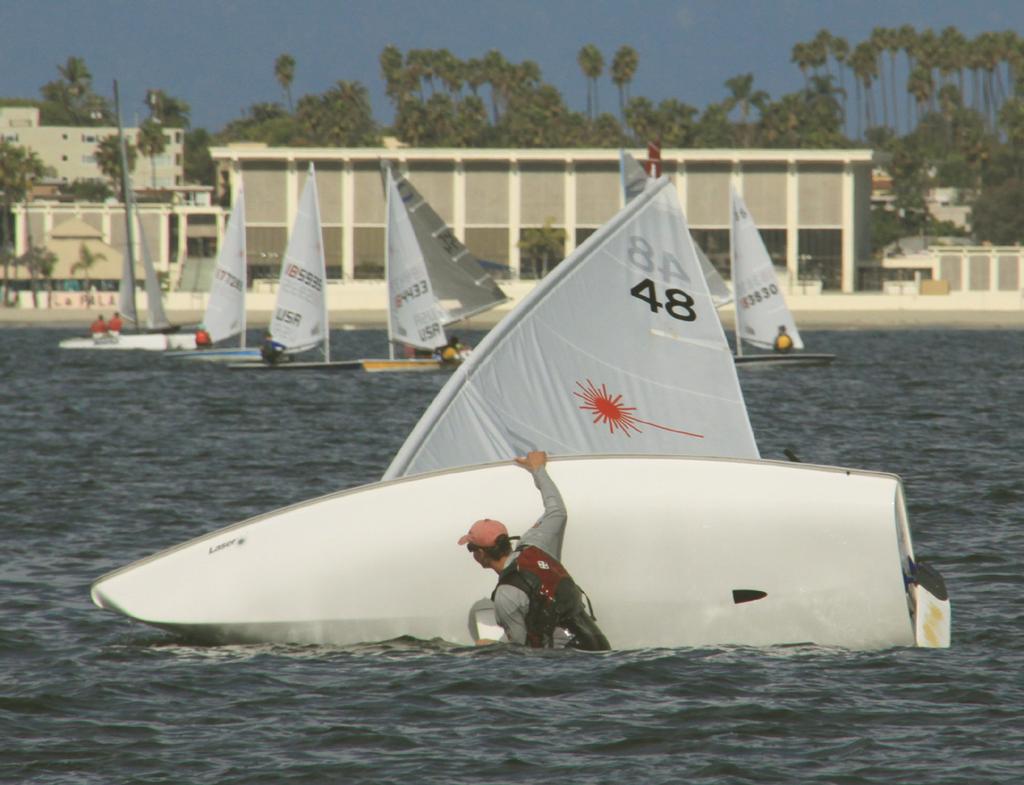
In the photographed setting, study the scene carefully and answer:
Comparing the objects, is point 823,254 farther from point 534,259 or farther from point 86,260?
point 86,260

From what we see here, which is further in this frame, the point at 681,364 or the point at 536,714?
the point at 681,364

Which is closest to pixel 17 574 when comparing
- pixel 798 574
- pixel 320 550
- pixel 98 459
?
pixel 320 550

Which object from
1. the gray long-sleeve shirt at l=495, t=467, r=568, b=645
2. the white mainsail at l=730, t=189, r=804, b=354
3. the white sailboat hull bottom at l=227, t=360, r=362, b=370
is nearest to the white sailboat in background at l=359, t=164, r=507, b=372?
the white sailboat hull bottom at l=227, t=360, r=362, b=370

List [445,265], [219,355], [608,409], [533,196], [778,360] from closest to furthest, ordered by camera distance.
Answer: [608,409], [445,265], [778,360], [219,355], [533,196]

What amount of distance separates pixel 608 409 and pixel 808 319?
105 metres

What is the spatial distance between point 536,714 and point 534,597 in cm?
126

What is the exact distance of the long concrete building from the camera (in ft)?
434

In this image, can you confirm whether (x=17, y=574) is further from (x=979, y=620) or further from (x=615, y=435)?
(x=979, y=620)

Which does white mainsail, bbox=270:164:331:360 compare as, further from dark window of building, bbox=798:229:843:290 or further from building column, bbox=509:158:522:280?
dark window of building, bbox=798:229:843:290

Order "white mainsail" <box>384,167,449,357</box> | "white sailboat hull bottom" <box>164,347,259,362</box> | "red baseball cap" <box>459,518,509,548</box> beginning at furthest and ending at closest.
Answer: "white sailboat hull bottom" <box>164,347,259,362</box> → "white mainsail" <box>384,167,449,357</box> → "red baseball cap" <box>459,518,509,548</box>

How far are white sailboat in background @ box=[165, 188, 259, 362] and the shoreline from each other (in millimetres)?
51877

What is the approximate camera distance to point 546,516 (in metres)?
12.8

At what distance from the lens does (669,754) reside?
35.7 ft

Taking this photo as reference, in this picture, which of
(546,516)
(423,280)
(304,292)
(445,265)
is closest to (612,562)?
(546,516)
